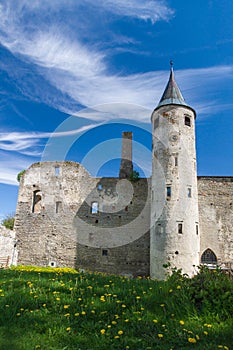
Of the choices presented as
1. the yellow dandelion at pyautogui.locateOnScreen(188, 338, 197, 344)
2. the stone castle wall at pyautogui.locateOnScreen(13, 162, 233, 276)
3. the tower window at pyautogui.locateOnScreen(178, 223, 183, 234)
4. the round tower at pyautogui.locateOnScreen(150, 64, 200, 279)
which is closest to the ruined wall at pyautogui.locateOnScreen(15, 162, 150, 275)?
the stone castle wall at pyautogui.locateOnScreen(13, 162, 233, 276)

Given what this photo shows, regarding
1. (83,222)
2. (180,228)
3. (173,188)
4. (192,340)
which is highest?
(173,188)

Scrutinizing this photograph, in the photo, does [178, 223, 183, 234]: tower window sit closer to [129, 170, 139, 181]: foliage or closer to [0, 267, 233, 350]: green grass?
[129, 170, 139, 181]: foliage

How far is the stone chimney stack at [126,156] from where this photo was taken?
2594cm

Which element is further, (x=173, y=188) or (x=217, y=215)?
(x=217, y=215)

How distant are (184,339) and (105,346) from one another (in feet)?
3.59

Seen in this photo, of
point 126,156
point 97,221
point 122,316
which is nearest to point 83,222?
point 97,221

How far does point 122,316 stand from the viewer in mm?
4859

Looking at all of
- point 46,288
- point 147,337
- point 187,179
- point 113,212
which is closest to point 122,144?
A: point 113,212

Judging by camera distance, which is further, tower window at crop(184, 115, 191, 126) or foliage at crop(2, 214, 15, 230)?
foliage at crop(2, 214, 15, 230)

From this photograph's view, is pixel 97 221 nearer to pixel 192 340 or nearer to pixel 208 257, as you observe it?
pixel 208 257

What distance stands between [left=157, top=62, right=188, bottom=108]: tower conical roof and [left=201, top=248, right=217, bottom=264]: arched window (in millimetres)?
11781

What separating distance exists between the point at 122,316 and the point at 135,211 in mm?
19178

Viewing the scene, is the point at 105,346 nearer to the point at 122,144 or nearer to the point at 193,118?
the point at 193,118

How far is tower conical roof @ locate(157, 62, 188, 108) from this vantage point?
72.5 feet
